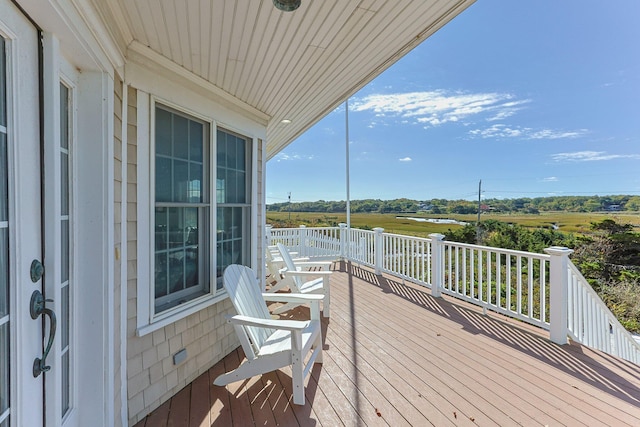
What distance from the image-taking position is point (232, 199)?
10.0ft

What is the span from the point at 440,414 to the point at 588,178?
3560 cm

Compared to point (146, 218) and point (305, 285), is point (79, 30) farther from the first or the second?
point (305, 285)

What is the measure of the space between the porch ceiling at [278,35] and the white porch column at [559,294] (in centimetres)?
266

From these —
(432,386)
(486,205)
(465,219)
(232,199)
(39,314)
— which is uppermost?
(486,205)

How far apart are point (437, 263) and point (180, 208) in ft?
12.5

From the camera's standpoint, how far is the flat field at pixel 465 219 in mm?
13005

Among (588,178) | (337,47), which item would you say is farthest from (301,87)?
(588,178)

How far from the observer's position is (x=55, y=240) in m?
1.13

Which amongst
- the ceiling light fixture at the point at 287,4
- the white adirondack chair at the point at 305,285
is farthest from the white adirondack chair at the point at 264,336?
the ceiling light fixture at the point at 287,4

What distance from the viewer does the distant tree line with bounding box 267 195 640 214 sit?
1468cm

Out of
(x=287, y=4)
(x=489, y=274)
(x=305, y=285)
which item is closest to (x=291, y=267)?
(x=305, y=285)

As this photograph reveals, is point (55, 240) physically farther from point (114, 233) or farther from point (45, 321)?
point (114, 233)

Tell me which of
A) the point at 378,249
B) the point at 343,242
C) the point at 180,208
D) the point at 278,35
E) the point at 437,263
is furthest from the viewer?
the point at 343,242

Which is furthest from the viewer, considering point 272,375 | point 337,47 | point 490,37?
point 490,37
